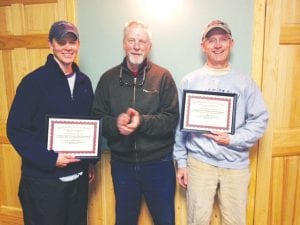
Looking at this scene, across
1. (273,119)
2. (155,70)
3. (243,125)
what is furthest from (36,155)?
(273,119)

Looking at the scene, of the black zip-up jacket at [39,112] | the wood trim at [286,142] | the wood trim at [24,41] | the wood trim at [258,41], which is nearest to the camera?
the black zip-up jacket at [39,112]

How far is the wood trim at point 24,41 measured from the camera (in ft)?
6.46

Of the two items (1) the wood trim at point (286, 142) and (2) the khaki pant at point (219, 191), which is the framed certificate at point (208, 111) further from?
(1) the wood trim at point (286, 142)

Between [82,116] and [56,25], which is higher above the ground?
[56,25]

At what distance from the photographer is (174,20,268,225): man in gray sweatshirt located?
1.58 metres

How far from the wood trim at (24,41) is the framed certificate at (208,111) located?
1017 millimetres

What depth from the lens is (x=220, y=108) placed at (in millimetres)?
1548

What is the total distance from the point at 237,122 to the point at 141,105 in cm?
51

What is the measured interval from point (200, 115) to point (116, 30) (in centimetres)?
78

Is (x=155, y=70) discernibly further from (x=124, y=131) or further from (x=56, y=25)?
(x=56, y=25)

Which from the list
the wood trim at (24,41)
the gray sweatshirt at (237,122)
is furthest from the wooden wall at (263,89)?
the gray sweatshirt at (237,122)

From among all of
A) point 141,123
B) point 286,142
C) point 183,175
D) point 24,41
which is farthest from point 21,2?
point 286,142

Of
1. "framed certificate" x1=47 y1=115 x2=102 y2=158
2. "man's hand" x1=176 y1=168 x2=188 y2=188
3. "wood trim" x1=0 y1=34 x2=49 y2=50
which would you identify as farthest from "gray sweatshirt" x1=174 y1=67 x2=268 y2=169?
"wood trim" x1=0 y1=34 x2=49 y2=50

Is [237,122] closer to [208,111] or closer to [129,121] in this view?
[208,111]
